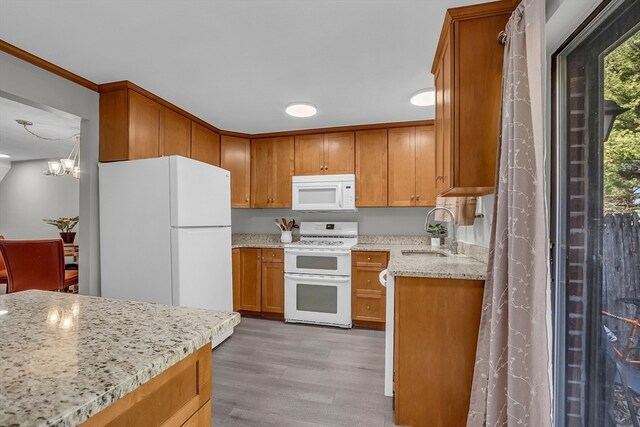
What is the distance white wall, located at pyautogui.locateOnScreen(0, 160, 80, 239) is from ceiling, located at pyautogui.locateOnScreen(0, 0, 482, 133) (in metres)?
4.36

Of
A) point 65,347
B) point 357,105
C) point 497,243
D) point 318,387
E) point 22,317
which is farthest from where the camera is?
point 357,105

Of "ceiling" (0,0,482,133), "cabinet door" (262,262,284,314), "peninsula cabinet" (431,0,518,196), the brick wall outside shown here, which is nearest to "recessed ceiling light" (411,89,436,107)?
"ceiling" (0,0,482,133)

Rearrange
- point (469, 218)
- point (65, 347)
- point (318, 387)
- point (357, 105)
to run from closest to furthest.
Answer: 1. point (65, 347)
2. point (318, 387)
3. point (469, 218)
4. point (357, 105)

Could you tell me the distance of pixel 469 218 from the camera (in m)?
2.22

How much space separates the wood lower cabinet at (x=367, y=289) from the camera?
3.18 metres

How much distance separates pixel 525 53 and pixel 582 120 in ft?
1.26

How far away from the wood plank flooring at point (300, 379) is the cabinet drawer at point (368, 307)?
0.14 m

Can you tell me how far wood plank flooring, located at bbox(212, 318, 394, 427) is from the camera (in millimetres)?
1786

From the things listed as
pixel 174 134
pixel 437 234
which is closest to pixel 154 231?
pixel 174 134

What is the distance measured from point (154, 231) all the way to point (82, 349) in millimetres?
1851

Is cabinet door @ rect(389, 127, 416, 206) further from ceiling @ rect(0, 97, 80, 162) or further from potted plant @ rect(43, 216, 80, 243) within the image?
potted plant @ rect(43, 216, 80, 243)

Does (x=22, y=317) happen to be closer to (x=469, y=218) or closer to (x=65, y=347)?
(x=65, y=347)

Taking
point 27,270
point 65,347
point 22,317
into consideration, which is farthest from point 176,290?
point 27,270

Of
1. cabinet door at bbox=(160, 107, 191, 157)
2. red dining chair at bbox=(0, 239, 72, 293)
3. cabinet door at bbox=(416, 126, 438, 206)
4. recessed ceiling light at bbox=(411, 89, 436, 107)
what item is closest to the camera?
recessed ceiling light at bbox=(411, 89, 436, 107)
